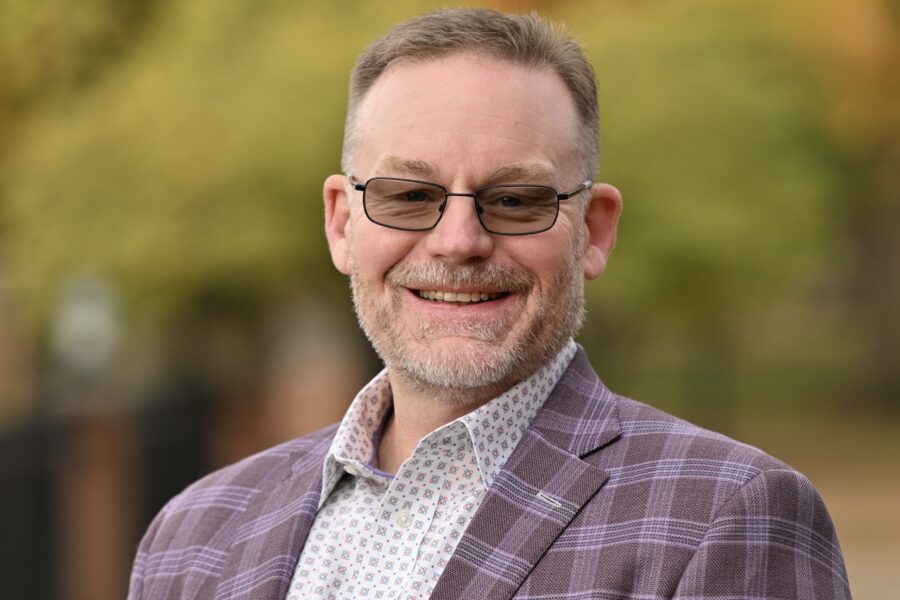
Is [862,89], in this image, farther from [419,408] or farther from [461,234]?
[461,234]

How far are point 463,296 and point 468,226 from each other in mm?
141

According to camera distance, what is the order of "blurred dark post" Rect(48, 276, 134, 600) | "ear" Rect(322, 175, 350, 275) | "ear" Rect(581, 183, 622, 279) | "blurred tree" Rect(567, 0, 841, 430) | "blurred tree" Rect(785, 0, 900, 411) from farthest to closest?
"blurred tree" Rect(785, 0, 900, 411)
"blurred tree" Rect(567, 0, 841, 430)
"blurred dark post" Rect(48, 276, 134, 600)
"ear" Rect(322, 175, 350, 275)
"ear" Rect(581, 183, 622, 279)

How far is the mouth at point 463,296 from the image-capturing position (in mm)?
2781

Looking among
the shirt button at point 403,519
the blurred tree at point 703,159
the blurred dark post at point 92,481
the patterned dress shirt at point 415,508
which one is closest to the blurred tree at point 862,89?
the blurred tree at point 703,159

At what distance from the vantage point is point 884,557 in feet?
43.1

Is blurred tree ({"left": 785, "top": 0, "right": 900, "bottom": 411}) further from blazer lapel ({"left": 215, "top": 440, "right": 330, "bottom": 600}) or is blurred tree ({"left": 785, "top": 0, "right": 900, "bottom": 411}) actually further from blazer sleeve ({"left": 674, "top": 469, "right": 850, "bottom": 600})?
blazer sleeve ({"left": 674, "top": 469, "right": 850, "bottom": 600})

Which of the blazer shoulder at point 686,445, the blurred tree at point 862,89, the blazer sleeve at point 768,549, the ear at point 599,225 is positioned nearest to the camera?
the blazer sleeve at point 768,549

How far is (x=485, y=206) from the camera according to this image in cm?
274

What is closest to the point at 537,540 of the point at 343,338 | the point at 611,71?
the point at 611,71

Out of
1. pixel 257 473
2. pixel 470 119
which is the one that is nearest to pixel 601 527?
pixel 470 119

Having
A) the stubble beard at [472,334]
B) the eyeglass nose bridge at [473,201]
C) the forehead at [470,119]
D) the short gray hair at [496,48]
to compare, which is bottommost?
the stubble beard at [472,334]

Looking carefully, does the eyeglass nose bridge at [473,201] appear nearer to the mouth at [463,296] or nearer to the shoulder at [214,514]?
the mouth at [463,296]

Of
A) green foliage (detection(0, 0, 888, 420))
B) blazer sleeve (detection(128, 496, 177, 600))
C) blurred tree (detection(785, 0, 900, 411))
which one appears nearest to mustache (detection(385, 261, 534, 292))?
blazer sleeve (detection(128, 496, 177, 600))

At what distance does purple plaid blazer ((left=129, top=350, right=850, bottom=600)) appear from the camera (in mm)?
2428
